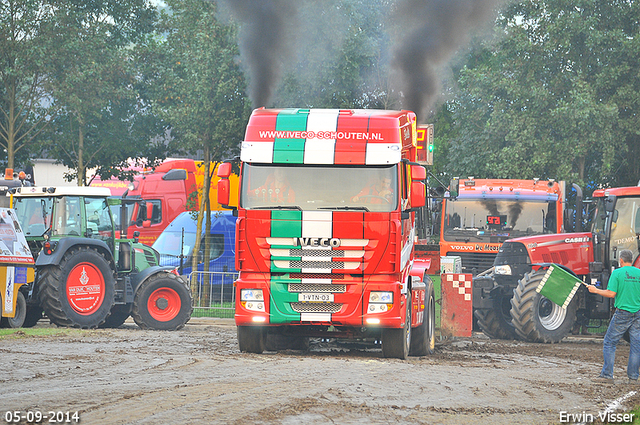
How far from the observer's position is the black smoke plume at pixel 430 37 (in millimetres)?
21969

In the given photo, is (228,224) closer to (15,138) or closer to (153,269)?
(15,138)

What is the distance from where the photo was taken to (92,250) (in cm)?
1781

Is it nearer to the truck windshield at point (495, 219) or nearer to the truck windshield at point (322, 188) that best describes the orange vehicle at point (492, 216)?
the truck windshield at point (495, 219)

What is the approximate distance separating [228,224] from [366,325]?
19.4 metres

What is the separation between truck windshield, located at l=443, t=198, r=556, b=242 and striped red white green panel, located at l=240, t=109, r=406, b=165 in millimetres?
9536

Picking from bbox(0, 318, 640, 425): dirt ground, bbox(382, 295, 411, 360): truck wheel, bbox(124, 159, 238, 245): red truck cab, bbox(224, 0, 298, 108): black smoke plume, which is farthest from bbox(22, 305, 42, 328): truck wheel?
bbox(124, 159, 238, 245): red truck cab

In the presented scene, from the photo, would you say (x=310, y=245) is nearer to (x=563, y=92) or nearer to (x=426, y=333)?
(x=426, y=333)

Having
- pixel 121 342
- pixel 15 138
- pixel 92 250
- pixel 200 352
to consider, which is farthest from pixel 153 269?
pixel 15 138

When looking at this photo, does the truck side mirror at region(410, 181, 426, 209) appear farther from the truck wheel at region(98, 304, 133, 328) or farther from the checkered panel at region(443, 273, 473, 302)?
the truck wheel at region(98, 304, 133, 328)

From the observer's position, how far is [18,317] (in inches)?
681

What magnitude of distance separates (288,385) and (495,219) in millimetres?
13085

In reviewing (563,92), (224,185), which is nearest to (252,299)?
(224,185)

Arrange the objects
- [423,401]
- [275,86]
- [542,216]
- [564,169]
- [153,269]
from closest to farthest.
A: [423,401] → [153,269] → [542,216] → [275,86] → [564,169]

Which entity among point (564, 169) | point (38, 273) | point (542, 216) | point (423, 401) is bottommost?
point (423, 401)
